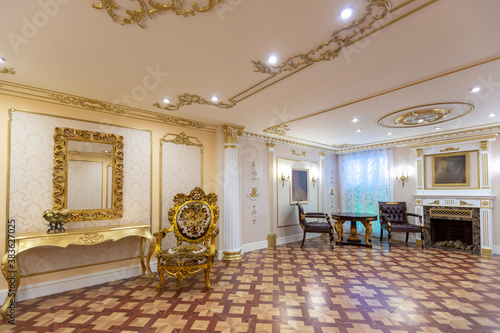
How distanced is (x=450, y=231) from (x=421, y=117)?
10.9ft

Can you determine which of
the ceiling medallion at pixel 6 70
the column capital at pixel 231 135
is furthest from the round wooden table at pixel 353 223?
the ceiling medallion at pixel 6 70

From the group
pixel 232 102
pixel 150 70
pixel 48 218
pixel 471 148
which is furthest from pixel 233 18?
pixel 471 148

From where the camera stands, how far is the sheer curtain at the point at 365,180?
6816 millimetres

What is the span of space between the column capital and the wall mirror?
1875 millimetres

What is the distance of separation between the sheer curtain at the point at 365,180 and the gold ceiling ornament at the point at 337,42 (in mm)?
5380

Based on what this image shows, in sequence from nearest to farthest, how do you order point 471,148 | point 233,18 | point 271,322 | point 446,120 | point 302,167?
point 233,18 → point 271,322 → point 446,120 → point 471,148 → point 302,167

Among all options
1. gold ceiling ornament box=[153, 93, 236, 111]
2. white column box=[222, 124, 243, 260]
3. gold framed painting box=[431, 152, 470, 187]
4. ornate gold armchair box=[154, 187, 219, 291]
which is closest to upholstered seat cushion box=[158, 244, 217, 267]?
ornate gold armchair box=[154, 187, 219, 291]

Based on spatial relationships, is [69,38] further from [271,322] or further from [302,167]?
[302,167]

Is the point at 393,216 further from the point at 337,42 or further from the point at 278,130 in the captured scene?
the point at 337,42

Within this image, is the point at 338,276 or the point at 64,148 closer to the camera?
the point at 64,148

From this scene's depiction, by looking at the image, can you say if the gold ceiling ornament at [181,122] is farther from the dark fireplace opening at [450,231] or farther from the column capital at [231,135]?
the dark fireplace opening at [450,231]

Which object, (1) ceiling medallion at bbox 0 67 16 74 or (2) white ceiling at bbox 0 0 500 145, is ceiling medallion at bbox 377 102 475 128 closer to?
(2) white ceiling at bbox 0 0 500 145

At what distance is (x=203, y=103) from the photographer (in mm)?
3725

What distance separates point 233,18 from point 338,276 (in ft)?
12.2
